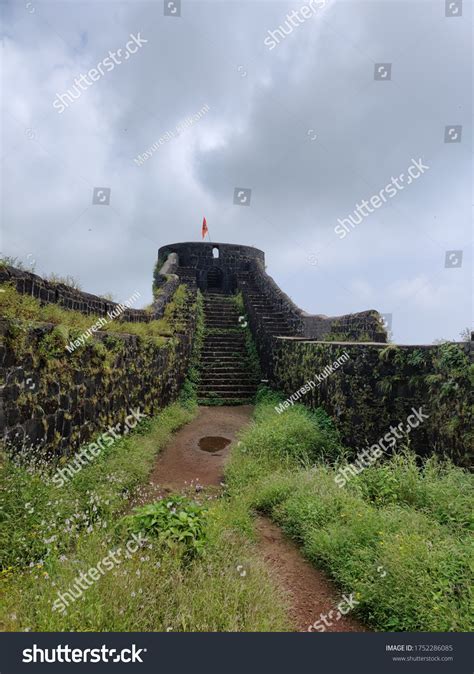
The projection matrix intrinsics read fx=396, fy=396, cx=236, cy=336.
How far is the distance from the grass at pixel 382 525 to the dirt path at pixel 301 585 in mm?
94

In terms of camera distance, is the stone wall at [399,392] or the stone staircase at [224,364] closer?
the stone wall at [399,392]

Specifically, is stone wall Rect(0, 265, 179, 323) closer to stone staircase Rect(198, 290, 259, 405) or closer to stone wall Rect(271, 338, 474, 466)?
stone staircase Rect(198, 290, 259, 405)

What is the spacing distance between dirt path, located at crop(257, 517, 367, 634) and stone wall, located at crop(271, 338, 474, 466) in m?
2.27

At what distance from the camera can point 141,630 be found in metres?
2.38

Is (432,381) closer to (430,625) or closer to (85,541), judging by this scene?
(430,625)

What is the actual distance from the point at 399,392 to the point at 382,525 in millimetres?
2495

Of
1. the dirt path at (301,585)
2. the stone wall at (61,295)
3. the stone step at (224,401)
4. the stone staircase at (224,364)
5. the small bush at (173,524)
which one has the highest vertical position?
the stone wall at (61,295)

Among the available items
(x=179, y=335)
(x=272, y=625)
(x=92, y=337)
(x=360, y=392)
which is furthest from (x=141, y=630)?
(x=179, y=335)

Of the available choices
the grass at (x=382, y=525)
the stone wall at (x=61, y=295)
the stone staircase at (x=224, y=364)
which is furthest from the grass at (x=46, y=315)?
the stone staircase at (x=224, y=364)

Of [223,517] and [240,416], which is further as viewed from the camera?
[240,416]

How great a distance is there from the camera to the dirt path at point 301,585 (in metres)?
2.95

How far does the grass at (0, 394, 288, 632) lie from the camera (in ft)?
8.00

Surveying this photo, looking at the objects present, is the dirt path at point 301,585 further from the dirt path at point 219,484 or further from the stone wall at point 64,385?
the stone wall at point 64,385

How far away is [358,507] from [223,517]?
139 cm
